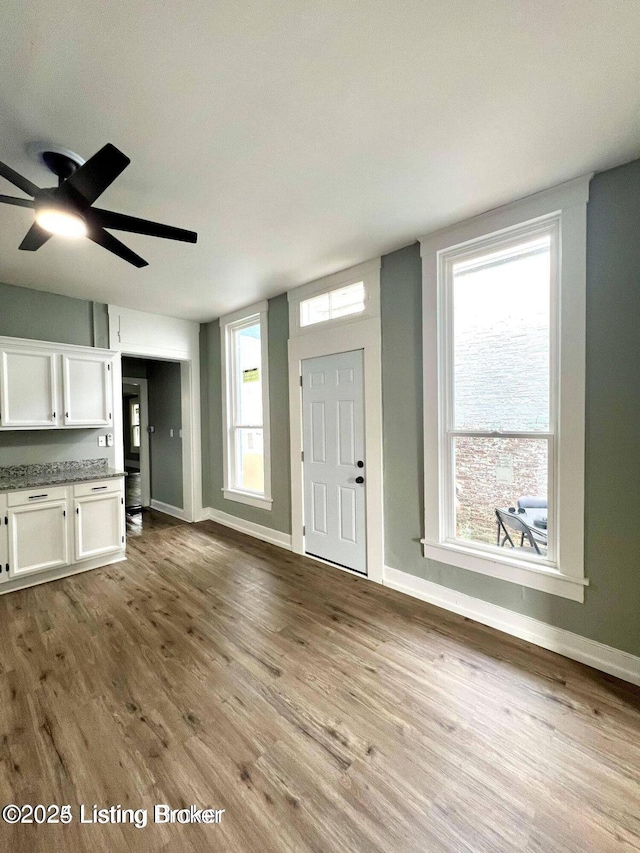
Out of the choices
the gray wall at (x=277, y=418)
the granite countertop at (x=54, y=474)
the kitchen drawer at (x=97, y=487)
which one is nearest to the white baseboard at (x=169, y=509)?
the gray wall at (x=277, y=418)

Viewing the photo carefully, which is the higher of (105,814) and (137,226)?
(137,226)

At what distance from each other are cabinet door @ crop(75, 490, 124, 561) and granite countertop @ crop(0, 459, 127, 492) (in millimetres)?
210

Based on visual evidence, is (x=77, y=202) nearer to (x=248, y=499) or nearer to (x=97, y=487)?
(x=97, y=487)

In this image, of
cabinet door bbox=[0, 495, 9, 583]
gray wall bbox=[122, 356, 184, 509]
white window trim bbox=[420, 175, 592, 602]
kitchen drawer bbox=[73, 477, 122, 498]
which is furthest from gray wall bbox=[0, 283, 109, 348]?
white window trim bbox=[420, 175, 592, 602]

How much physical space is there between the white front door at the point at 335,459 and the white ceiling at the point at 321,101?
4.28ft

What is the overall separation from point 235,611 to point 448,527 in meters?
1.72

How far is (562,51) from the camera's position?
1312 millimetres

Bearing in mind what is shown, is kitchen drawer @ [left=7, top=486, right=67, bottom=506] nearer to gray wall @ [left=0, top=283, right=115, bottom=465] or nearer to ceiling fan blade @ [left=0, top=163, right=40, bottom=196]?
gray wall @ [left=0, top=283, right=115, bottom=465]

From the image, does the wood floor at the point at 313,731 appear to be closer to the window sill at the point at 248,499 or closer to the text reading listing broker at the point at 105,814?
the text reading listing broker at the point at 105,814

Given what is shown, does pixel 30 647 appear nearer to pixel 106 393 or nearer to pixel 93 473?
pixel 93 473

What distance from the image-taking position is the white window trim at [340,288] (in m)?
3.00

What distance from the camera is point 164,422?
5500mm

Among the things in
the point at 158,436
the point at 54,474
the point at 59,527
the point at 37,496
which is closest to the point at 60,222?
the point at 37,496

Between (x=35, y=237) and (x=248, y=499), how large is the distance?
320cm
